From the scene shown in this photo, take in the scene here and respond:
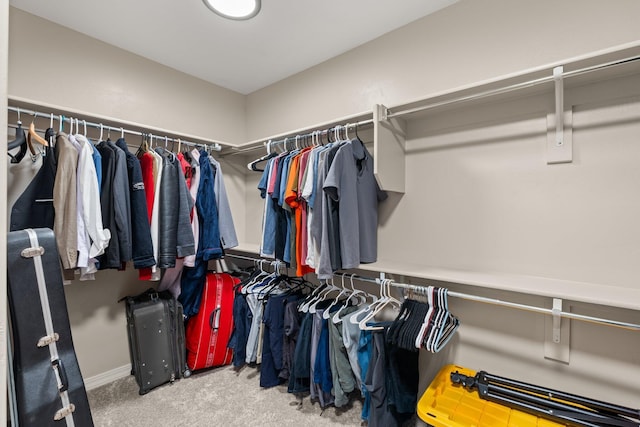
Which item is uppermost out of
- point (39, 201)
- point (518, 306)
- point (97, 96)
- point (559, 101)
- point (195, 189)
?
point (97, 96)

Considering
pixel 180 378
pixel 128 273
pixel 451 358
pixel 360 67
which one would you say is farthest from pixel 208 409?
pixel 360 67

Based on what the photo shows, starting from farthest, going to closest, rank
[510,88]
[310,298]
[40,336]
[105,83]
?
1. [105,83]
2. [310,298]
3. [510,88]
4. [40,336]

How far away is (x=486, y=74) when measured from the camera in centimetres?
163

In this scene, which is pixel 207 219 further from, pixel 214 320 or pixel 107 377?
pixel 107 377

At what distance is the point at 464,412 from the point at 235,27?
2.45 meters

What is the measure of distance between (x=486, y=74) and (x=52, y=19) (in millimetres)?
2655

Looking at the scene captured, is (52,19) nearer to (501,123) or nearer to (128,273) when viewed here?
(128,273)

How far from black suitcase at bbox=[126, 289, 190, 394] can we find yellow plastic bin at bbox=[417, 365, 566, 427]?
174 cm

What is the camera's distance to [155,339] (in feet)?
6.93

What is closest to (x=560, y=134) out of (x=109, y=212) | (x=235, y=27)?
(x=235, y=27)

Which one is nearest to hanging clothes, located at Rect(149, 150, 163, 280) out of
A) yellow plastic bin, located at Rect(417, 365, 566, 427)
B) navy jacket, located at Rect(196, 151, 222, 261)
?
navy jacket, located at Rect(196, 151, 222, 261)

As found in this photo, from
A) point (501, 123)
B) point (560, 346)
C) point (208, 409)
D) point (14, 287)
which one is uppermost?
point (501, 123)

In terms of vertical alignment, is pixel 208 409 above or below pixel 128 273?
below

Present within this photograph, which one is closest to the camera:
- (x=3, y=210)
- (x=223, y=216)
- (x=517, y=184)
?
(x=3, y=210)
